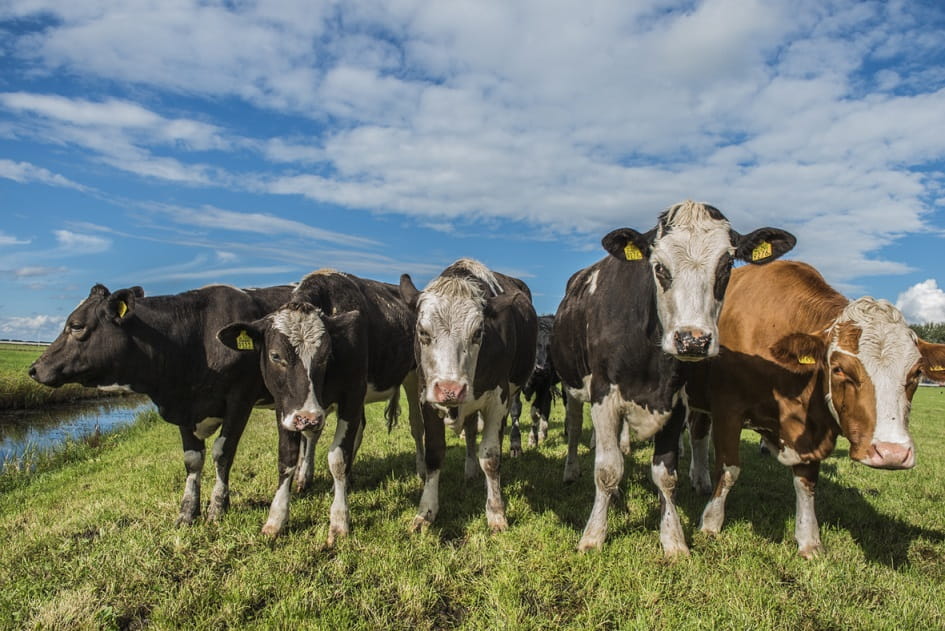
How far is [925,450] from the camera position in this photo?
1194cm

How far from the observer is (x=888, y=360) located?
13.7ft

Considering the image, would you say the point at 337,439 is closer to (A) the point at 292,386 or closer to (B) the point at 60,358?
(A) the point at 292,386

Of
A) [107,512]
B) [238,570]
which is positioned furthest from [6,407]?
[238,570]

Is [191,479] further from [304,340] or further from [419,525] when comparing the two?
[419,525]

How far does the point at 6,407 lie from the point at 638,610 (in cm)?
2515

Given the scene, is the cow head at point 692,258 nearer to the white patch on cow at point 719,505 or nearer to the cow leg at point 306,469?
the white patch on cow at point 719,505

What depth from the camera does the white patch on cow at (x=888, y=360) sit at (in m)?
4.02

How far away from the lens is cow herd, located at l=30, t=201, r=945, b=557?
436 centimetres

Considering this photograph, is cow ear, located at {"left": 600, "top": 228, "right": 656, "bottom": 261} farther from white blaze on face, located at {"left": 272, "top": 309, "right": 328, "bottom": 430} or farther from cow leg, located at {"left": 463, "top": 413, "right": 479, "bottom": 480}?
cow leg, located at {"left": 463, "top": 413, "right": 479, "bottom": 480}

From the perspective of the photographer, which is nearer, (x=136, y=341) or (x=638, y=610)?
(x=638, y=610)

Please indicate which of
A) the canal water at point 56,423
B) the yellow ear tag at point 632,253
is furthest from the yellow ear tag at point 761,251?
the canal water at point 56,423

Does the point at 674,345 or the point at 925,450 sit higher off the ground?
the point at 674,345

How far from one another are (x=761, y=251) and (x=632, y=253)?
42.0 inches

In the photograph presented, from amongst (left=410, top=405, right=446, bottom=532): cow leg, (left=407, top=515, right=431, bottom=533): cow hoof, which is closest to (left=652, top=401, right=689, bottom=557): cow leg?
(left=410, top=405, right=446, bottom=532): cow leg
